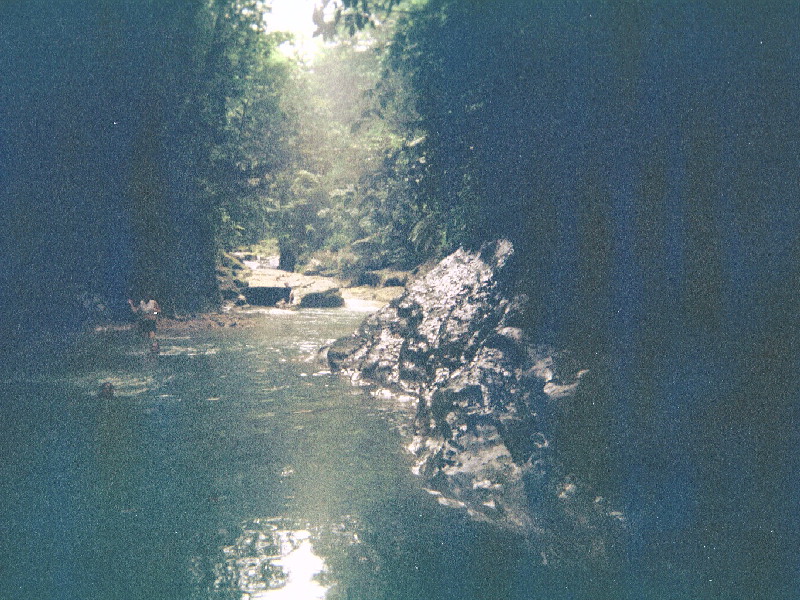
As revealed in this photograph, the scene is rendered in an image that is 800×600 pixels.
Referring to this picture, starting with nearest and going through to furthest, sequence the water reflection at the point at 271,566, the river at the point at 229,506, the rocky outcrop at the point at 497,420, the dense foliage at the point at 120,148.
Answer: the water reflection at the point at 271,566
the river at the point at 229,506
the rocky outcrop at the point at 497,420
the dense foliage at the point at 120,148

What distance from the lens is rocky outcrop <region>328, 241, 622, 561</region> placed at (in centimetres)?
462

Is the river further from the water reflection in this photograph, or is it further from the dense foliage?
the dense foliage

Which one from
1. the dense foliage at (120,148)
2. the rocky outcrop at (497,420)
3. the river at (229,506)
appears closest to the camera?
the river at (229,506)

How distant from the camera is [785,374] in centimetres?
430

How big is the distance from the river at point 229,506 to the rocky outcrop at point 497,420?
0.28 metres

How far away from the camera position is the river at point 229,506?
4078 mm

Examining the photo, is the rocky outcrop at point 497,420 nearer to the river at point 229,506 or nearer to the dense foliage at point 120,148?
the river at point 229,506

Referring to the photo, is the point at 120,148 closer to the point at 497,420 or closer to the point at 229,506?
the point at 229,506

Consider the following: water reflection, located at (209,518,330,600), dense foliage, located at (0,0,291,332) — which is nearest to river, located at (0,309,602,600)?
water reflection, located at (209,518,330,600)

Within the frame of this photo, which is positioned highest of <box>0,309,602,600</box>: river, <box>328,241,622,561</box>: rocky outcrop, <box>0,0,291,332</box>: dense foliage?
<box>0,0,291,332</box>: dense foliage

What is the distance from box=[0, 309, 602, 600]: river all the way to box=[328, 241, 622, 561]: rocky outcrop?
28 cm

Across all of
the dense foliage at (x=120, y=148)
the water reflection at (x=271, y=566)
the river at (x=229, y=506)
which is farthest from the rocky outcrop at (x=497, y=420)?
the dense foliage at (x=120, y=148)

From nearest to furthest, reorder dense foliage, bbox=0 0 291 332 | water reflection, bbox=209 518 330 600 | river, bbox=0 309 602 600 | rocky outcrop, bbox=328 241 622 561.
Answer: water reflection, bbox=209 518 330 600 < river, bbox=0 309 602 600 < rocky outcrop, bbox=328 241 622 561 < dense foliage, bbox=0 0 291 332

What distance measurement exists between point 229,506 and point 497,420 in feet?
8.82
